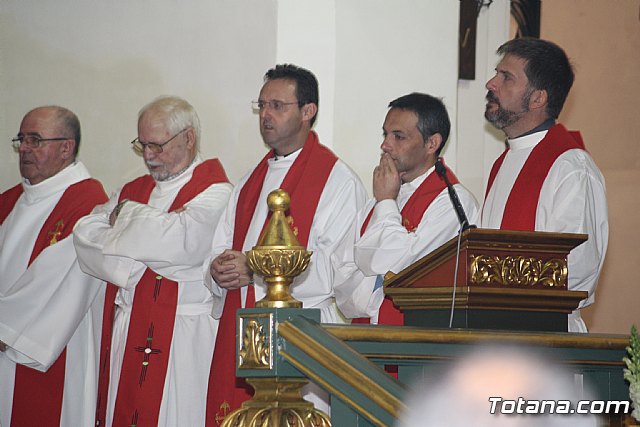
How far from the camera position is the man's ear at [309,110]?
6.38 meters

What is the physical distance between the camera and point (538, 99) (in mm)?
5523

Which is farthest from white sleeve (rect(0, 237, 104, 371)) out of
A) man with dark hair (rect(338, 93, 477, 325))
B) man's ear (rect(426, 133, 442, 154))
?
man's ear (rect(426, 133, 442, 154))

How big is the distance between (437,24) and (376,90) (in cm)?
68

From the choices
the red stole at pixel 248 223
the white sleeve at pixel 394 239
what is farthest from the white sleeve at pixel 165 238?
the white sleeve at pixel 394 239

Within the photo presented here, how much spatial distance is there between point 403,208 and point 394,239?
21.3 inches

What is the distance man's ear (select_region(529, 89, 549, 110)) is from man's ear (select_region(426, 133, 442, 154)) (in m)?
0.63

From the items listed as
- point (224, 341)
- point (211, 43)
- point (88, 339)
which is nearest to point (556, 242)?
point (224, 341)

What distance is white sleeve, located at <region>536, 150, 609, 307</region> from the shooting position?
15.8 feet

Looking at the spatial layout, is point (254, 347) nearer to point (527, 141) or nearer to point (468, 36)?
point (527, 141)

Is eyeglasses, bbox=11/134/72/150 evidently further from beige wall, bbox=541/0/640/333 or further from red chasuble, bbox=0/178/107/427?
beige wall, bbox=541/0/640/333

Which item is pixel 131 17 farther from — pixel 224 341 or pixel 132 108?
pixel 224 341

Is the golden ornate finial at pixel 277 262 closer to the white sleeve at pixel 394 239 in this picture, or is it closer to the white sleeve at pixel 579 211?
the white sleeve at pixel 579 211

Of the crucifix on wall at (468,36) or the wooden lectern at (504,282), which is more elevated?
the crucifix on wall at (468,36)

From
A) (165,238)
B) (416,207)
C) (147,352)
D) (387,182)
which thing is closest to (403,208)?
(416,207)
